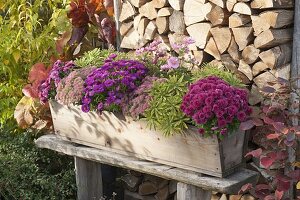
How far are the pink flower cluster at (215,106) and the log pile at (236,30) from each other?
0.32 metres

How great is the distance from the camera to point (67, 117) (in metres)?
3.75

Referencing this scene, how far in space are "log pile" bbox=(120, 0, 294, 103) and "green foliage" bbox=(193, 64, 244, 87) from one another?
121 millimetres

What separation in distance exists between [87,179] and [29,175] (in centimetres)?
44

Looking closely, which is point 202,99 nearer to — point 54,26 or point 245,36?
point 245,36

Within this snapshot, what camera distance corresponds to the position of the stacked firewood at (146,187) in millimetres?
4039

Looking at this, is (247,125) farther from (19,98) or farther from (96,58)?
(19,98)

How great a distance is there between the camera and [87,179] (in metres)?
3.98

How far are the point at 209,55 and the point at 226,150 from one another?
825 mm

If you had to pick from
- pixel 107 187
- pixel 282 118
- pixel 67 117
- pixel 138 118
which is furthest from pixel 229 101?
pixel 107 187

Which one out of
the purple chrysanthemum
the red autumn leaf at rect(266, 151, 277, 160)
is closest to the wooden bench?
the red autumn leaf at rect(266, 151, 277, 160)

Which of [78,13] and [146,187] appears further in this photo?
[78,13]

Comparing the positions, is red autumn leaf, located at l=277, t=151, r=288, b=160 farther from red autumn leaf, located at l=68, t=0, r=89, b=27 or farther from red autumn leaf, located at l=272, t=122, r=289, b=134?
red autumn leaf, located at l=68, t=0, r=89, b=27

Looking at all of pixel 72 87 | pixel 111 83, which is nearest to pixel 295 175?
pixel 111 83

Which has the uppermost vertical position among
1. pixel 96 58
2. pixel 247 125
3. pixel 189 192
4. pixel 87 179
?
pixel 96 58
